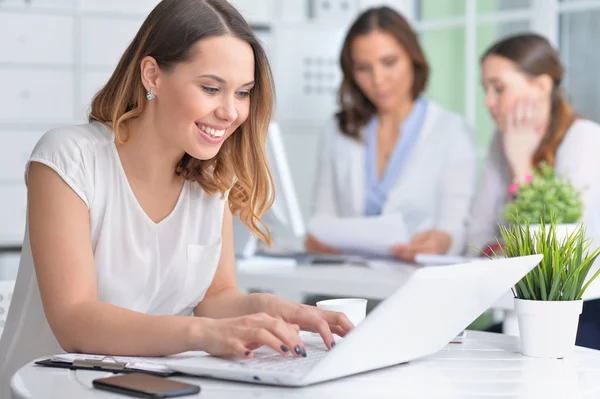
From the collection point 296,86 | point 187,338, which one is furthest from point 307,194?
point 187,338

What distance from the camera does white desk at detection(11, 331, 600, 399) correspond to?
3.79ft

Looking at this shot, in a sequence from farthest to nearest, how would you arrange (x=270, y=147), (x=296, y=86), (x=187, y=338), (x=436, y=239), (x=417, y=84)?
(x=296, y=86), (x=417, y=84), (x=436, y=239), (x=270, y=147), (x=187, y=338)

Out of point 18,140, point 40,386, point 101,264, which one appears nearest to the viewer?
point 40,386

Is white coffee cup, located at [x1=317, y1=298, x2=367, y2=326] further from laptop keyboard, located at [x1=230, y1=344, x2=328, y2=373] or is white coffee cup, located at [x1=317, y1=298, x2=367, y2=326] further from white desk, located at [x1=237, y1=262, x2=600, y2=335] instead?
white desk, located at [x1=237, y1=262, x2=600, y2=335]

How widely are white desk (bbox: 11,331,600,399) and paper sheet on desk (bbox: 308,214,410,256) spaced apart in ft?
4.68

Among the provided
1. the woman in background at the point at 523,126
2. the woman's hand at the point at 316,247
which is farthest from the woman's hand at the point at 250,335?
the woman in background at the point at 523,126

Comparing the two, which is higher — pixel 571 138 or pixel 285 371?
pixel 571 138

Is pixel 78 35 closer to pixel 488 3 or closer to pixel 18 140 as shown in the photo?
pixel 18 140

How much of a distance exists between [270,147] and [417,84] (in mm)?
1119

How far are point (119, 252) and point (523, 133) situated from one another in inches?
76.2

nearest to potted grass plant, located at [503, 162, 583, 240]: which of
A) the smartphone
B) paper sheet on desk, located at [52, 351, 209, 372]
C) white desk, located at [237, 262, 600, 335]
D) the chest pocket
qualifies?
white desk, located at [237, 262, 600, 335]

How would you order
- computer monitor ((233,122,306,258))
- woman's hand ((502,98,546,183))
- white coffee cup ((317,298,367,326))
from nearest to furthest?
white coffee cup ((317,298,367,326)) → computer monitor ((233,122,306,258)) → woman's hand ((502,98,546,183))

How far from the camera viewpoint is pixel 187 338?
1.35 metres

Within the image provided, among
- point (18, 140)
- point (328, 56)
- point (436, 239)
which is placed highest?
point (328, 56)
